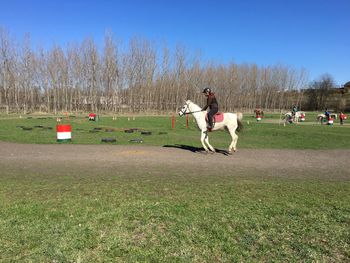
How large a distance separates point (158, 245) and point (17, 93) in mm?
70636

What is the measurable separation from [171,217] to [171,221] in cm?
17

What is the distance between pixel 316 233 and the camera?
15.2ft

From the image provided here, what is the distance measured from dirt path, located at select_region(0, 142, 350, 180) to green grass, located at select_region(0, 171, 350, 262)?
2.04 meters

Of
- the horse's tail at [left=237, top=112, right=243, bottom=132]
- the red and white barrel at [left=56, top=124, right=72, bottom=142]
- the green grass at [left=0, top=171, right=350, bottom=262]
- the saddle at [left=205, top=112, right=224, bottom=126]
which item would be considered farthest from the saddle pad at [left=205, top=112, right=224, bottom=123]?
the red and white barrel at [left=56, top=124, right=72, bottom=142]

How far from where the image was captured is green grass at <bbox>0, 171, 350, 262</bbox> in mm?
3934

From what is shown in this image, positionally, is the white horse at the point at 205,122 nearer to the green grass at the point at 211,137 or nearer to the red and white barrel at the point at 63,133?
the green grass at the point at 211,137

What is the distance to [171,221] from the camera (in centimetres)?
498

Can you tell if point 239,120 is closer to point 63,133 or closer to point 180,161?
point 180,161

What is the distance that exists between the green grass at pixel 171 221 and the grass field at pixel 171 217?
0.02 m

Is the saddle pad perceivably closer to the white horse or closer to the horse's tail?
the white horse

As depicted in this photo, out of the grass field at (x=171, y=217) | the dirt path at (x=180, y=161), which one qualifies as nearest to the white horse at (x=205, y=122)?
the dirt path at (x=180, y=161)

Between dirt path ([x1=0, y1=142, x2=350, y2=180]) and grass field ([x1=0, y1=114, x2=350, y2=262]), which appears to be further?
dirt path ([x1=0, y1=142, x2=350, y2=180])

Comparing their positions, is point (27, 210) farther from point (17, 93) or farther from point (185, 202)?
point (17, 93)

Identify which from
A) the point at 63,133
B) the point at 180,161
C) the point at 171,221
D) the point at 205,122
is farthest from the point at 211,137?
the point at 171,221
